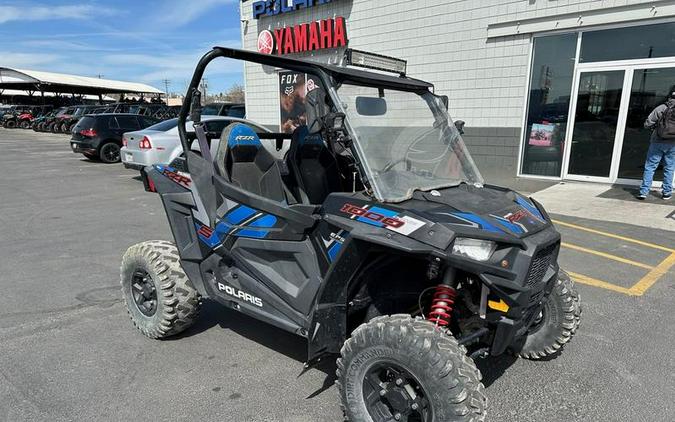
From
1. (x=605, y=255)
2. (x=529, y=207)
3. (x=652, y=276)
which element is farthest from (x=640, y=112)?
(x=529, y=207)

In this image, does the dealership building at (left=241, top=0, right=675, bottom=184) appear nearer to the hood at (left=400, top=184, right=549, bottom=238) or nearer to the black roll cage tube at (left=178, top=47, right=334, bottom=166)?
the hood at (left=400, top=184, right=549, bottom=238)

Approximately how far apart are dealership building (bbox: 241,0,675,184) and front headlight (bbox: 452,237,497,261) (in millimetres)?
9277

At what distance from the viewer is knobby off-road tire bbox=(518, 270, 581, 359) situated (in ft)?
10.1

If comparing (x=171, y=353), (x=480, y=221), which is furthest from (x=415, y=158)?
(x=171, y=353)

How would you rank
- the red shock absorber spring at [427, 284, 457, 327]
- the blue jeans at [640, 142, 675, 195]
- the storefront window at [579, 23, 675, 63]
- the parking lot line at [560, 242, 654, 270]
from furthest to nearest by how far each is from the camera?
the storefront window at [579, 23, 675, 63]
the blue jeans at [640, 142, 675, 195]
the parking lot line at [560, 242, 654, 270]
the red shock absorber spring at [427, 284, 457, 327]

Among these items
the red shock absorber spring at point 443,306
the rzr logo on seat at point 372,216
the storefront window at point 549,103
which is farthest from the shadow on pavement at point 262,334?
the storefront window at point 549,103

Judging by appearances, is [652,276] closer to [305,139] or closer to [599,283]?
[599,283]

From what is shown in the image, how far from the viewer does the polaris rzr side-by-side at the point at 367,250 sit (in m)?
2.25

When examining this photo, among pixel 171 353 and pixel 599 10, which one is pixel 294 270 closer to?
pixel 171 353

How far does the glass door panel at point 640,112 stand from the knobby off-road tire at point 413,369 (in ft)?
31.3

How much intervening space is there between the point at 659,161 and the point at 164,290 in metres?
8.99

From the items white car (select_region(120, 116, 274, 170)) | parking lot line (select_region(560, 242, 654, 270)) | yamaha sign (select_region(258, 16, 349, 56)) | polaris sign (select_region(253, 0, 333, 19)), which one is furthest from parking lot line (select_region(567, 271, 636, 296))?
polaris sign (select_region(253, 0, 333, 19))

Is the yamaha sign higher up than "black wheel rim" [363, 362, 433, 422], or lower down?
higher up

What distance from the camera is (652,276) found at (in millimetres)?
4984
